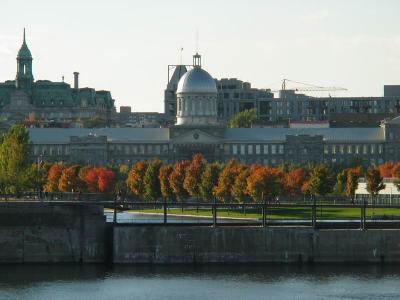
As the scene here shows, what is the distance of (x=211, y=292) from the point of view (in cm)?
10031

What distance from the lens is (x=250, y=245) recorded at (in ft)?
371

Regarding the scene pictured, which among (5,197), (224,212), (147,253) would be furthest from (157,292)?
(224,212)

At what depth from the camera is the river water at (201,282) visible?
99.2 metres

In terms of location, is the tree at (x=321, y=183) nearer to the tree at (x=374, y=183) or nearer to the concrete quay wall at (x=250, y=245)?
the tree at (x=374, y=183)

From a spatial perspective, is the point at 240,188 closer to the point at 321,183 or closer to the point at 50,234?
the point at 321,183

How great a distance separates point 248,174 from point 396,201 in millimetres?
Answer: 21995

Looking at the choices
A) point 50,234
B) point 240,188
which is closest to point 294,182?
point 240,188

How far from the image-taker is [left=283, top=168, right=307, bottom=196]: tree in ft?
582

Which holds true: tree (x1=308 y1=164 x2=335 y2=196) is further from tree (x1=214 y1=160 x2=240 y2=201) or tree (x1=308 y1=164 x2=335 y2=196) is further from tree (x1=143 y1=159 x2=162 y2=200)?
tree (x1=143 y1=159 x2=162 y2=200)

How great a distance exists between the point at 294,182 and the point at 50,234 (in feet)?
227

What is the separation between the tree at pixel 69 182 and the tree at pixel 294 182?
859 inches

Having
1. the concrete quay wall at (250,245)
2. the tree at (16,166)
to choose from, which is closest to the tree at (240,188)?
the tree at (16,166)

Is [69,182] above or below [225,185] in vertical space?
above

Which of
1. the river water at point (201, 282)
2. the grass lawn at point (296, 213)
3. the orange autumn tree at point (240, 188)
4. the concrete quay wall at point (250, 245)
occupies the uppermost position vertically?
the orange autumn tree at point (240, 188)
